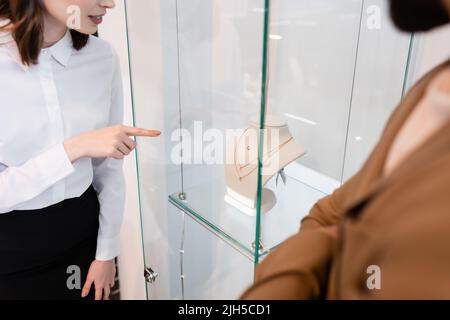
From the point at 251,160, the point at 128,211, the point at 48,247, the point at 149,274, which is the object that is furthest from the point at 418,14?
the point at 128,211

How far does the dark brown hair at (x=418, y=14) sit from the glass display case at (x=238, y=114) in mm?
414

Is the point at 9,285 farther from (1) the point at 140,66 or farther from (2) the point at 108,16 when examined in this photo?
(2) the point at 108,16

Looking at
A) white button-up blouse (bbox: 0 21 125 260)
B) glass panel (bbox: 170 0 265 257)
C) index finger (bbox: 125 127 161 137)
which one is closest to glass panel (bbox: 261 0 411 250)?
glass panel (bbox: 170 0 265 257)

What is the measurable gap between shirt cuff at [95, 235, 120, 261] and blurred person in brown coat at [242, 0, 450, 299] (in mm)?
680

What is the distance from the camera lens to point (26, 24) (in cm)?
70

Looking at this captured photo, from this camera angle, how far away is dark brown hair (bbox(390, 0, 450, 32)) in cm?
28

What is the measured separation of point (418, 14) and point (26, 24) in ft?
2.16

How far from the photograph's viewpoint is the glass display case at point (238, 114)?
0.81m

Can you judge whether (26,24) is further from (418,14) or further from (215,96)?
(418,14)

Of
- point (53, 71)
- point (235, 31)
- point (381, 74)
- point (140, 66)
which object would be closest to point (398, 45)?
point (381, 74)

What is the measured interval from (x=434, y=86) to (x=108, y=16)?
1081 mm

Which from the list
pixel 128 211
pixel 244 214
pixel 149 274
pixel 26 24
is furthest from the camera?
pixel 128 211

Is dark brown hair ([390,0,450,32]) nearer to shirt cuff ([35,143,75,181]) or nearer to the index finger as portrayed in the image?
the index finger

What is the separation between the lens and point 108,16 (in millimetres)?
1155
